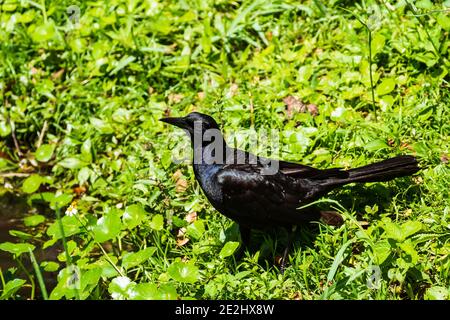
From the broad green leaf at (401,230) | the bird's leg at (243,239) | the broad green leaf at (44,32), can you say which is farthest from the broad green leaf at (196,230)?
the broad green leaf at (44,32)

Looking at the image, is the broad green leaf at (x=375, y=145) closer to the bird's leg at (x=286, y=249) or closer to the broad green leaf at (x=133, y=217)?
the bird's leg at (x=286, y=249)

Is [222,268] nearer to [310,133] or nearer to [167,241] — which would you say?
[167,241]

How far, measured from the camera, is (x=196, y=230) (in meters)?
5.11

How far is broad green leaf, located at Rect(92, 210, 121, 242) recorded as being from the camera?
14.9ft

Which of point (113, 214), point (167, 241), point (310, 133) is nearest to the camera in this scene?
point (113, 214)

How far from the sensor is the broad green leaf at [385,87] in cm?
589

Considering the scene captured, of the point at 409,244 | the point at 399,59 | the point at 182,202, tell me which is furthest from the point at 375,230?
the point at 399,59

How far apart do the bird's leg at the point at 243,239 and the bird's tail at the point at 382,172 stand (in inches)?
22.6

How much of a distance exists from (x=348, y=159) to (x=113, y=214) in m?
1.78

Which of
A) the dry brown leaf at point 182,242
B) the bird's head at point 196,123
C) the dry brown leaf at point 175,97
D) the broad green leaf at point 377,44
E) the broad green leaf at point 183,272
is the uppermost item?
the broad green leaf at point 377,44

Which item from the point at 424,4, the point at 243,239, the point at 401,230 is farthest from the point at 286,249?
the point at 424,4

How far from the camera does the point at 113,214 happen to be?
4.60 m

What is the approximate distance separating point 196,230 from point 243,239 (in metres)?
0.36
